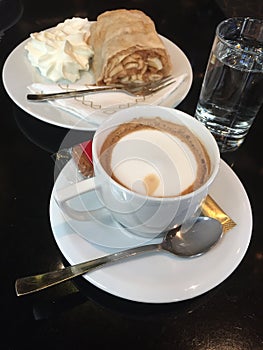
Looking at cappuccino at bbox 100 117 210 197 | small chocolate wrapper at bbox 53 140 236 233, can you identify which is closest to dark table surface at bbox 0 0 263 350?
small chocolate wrapper at bbox 53 140 236 233

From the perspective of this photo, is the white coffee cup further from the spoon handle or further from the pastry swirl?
the pastry swirl

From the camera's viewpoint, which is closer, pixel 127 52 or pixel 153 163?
pixel 153 163

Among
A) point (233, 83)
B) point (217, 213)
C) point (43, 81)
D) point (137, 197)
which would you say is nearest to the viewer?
point (137, 197)

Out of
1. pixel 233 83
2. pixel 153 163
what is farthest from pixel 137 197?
pixel 233 83

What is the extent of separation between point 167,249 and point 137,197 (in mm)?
100

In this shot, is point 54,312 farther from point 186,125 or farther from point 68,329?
point 186,125

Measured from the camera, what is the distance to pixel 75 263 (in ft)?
1.77

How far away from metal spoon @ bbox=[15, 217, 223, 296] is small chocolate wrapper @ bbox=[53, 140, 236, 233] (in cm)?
1

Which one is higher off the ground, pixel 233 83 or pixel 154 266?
pixel 233 83

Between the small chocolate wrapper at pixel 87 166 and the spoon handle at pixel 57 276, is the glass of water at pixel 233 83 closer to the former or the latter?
the small chocolate wrapper at pixel 87 166

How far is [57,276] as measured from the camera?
0.54 meters

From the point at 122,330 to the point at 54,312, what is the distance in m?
0.09

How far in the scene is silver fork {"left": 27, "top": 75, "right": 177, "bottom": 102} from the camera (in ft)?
2.63

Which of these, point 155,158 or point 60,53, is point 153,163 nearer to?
point 155,158
